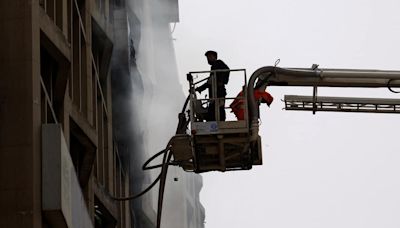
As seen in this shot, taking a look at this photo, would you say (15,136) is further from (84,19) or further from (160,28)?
(160,28)

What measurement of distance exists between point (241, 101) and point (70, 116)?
18.4 feet

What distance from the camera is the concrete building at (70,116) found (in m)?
23.1

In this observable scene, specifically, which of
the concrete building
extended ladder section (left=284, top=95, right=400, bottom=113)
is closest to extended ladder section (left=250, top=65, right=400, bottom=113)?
extended ladder section (left=284, top=95, right=400, bottom=113)

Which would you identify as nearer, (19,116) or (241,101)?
(19,116)

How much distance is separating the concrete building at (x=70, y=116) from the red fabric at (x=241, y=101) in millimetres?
3863

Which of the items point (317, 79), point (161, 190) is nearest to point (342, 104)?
point (317, 79)

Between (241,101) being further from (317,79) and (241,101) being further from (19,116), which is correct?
(19,116)

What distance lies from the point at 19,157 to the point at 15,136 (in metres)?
0.45

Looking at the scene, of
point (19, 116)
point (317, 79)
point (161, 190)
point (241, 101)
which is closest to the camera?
point (19, 116)

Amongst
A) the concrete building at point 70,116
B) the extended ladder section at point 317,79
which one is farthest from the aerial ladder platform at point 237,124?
the concrete building at point 70,116

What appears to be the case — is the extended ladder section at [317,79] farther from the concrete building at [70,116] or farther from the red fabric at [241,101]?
the concrete building at [70,116]

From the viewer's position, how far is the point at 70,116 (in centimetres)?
2970

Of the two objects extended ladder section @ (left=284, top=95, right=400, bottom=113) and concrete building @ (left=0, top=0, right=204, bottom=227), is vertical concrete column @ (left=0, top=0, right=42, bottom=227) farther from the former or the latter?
extended ladder section @ (left=284, top=95, right=400, bottom=113)

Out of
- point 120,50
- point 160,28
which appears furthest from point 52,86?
point 160,28
